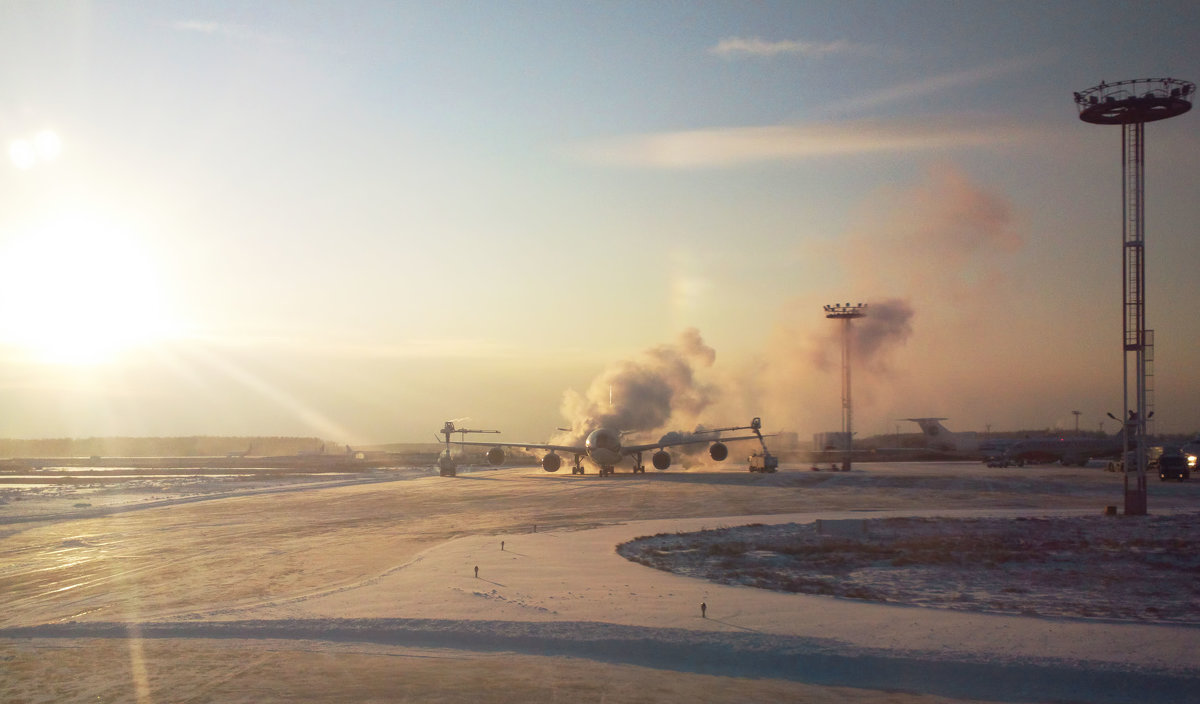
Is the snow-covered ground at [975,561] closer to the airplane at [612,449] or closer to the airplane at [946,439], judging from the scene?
the airplane at [612,449]

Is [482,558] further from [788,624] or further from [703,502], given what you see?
[703,502]

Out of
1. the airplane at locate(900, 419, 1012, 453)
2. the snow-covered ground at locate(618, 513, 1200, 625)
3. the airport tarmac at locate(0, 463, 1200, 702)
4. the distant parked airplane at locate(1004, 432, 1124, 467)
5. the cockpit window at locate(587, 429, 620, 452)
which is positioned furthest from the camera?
the airplane at locate(900, 419, 1012, 453)

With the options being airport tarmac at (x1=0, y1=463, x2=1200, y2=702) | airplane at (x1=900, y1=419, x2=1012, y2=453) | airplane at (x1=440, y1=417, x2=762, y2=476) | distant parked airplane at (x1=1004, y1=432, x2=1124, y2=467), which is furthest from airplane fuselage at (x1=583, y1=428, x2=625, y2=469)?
airplane at (x1=900, y1=419, x2=1012, y2=453)

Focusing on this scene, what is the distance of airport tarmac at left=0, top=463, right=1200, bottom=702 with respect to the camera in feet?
31.8

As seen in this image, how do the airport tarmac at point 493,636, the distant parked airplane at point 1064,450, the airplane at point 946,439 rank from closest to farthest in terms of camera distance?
the airport tarmac at point 493,636
the distant parked airplane at point 1064,450
the airplane at point 946,439

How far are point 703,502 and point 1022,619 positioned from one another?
1026 inches

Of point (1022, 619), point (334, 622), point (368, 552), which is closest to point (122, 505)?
point (368, 552)

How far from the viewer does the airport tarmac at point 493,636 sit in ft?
31.8

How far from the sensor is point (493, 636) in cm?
1202

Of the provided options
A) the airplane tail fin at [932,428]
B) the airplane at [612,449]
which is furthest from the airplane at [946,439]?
the airplane at [612,449]

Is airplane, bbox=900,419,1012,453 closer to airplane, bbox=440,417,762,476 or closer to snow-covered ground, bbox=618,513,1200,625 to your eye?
airplane, bbox=440,417,762,476

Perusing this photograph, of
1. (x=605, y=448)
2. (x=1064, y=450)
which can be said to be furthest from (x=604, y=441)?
(x=1064, y=450)

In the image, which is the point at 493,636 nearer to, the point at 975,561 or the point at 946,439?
the point at 975,561

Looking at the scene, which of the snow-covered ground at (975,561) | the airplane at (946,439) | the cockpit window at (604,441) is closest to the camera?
the snow-covered ground at (975,561)
